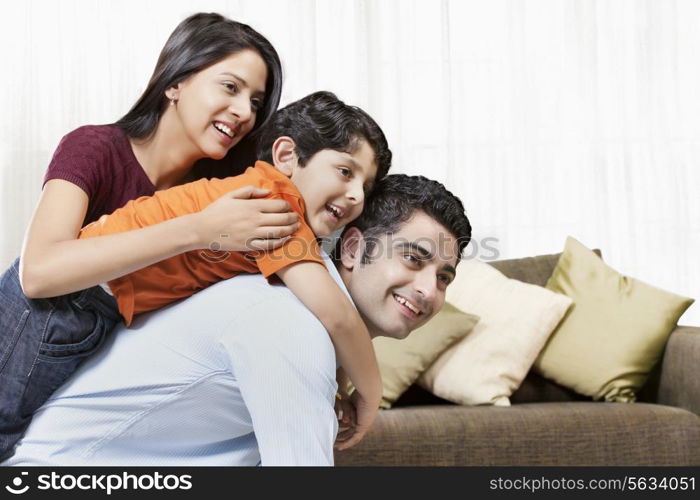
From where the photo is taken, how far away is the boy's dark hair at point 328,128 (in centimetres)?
144

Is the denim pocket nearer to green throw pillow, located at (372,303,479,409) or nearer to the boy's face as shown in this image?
the boy's face

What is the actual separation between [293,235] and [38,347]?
406mm

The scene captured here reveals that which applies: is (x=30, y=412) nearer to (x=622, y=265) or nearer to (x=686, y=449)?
(x=686, y=449)

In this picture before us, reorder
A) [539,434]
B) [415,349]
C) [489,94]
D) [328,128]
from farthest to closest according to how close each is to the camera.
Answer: [489,94], [415,349], [539,434], [328,128]

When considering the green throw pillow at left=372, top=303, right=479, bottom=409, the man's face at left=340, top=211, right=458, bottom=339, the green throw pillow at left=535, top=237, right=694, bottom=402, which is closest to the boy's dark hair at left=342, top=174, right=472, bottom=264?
the man's face at left=340, top=211, right=458, bottom=339

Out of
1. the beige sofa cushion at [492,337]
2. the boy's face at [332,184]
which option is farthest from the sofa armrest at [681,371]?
the boy's face at [332,184]

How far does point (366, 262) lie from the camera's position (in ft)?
4.67

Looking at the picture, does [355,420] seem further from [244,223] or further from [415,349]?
[415,349]

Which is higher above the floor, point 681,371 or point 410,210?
point 410,210

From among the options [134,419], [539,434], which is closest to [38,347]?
[134,419]

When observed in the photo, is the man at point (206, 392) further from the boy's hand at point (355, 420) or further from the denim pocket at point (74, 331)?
the boy's hand at point (355, 420)

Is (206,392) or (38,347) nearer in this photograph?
(206,392)

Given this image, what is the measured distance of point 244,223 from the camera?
1.23m

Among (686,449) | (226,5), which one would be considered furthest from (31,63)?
(686,449)
